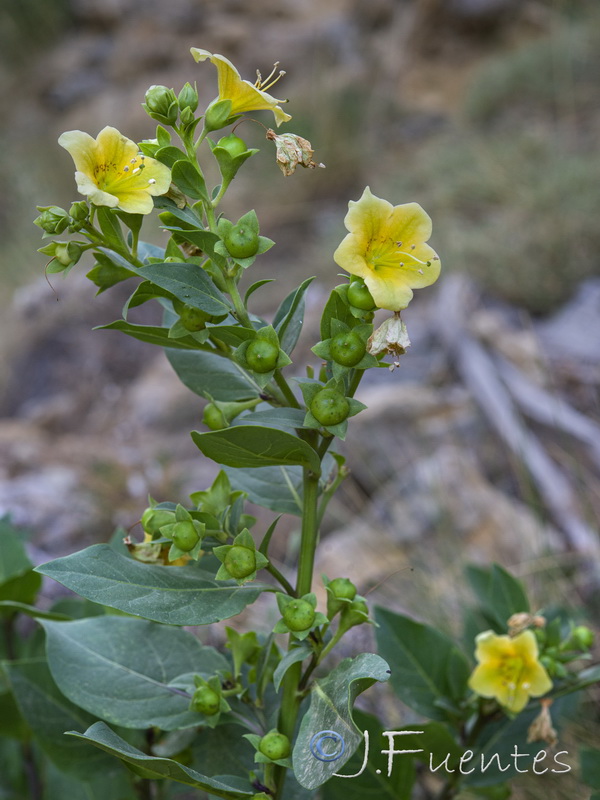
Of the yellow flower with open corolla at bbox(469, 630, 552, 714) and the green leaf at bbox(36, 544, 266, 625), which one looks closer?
the green leaf at bbox(36, 544, 266, 625)

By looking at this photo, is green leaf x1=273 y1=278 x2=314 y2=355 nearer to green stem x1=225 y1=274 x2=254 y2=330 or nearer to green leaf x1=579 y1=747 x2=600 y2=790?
green stem x1=225 y1=274 x2=254 y2=330

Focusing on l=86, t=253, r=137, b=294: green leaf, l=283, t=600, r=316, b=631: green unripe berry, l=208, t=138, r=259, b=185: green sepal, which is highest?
l=208, t=138, r=259, b=185: green sepal

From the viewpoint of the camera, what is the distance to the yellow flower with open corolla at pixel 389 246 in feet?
1.66

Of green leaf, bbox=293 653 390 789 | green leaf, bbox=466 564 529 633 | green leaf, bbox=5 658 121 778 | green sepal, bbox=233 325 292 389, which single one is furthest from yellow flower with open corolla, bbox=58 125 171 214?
green leaf, bbox=466 564 529 633

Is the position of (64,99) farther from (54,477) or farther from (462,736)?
(462,736)

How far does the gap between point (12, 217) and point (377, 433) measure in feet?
15.3

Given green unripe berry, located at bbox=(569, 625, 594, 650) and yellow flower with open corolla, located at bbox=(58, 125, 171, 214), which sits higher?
yellow flower with open corolla, located at bbox=(58, 125, 171, 214)

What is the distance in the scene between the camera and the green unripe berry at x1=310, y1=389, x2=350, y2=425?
1.59 ft

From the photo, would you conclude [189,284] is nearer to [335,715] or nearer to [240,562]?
[240,562]

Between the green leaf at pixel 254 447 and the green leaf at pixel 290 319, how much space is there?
9 cm

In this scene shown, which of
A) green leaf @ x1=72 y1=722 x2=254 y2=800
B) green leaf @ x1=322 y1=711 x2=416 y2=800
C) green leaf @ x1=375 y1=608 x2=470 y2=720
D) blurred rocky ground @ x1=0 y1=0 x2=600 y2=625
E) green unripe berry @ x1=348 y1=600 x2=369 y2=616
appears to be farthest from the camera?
blurred rocky ground @ x1=0 y1=0 x2=600 y2=625

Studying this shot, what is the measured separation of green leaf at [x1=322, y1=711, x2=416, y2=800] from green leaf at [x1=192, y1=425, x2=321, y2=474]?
0.27 meters

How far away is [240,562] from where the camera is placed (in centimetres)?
51

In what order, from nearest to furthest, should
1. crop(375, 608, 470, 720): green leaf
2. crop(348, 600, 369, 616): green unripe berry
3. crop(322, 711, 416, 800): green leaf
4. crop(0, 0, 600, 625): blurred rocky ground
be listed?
crop(348, 600, 369, 616): green unripe berry, crop(322, 711, 416, 800): green leaf, crop(375, 608, 470, 720): green leaf, crop(0, 0, 600, 625): blurred rocky ground
